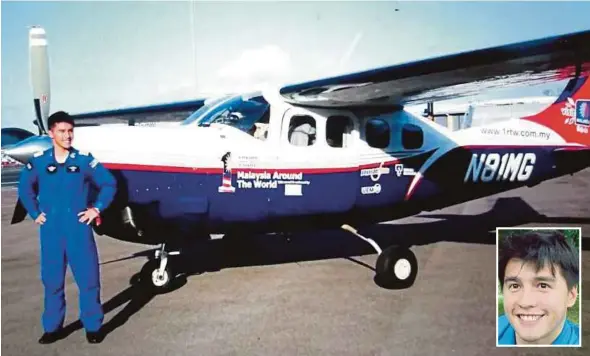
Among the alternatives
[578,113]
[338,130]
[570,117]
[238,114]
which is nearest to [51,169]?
[238,114]

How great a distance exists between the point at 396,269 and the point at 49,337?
7.87 feet

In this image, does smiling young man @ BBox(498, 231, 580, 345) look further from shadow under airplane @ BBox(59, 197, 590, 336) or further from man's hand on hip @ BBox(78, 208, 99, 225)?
man's hand on hip @ BBox(78, 208, 99, 225)

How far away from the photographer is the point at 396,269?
427cm

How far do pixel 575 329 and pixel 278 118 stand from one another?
7.85ft

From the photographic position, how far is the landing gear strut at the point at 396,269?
4242 millimetres

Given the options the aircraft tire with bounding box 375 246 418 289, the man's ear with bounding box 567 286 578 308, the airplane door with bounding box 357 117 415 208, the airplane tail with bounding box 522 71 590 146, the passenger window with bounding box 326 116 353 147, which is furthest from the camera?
the airplane tail with bounding box 522 71 590 146

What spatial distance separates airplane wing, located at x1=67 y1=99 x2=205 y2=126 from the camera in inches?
230

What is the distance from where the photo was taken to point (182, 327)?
3426 mm

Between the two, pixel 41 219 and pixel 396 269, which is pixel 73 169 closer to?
pixel 41 219

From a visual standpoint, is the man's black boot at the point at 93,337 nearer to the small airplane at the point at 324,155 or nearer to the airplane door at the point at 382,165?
the small airplane at the point at 324,155

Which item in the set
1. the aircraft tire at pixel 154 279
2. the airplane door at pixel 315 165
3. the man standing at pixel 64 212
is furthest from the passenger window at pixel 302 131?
the man standing at pixel 64 212

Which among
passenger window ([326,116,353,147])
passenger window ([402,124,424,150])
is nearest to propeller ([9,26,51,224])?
passenger window ([326,116,353,147])

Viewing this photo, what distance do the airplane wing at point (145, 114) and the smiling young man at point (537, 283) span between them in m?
3.35

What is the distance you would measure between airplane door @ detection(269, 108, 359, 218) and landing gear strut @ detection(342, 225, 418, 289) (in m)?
0.52
